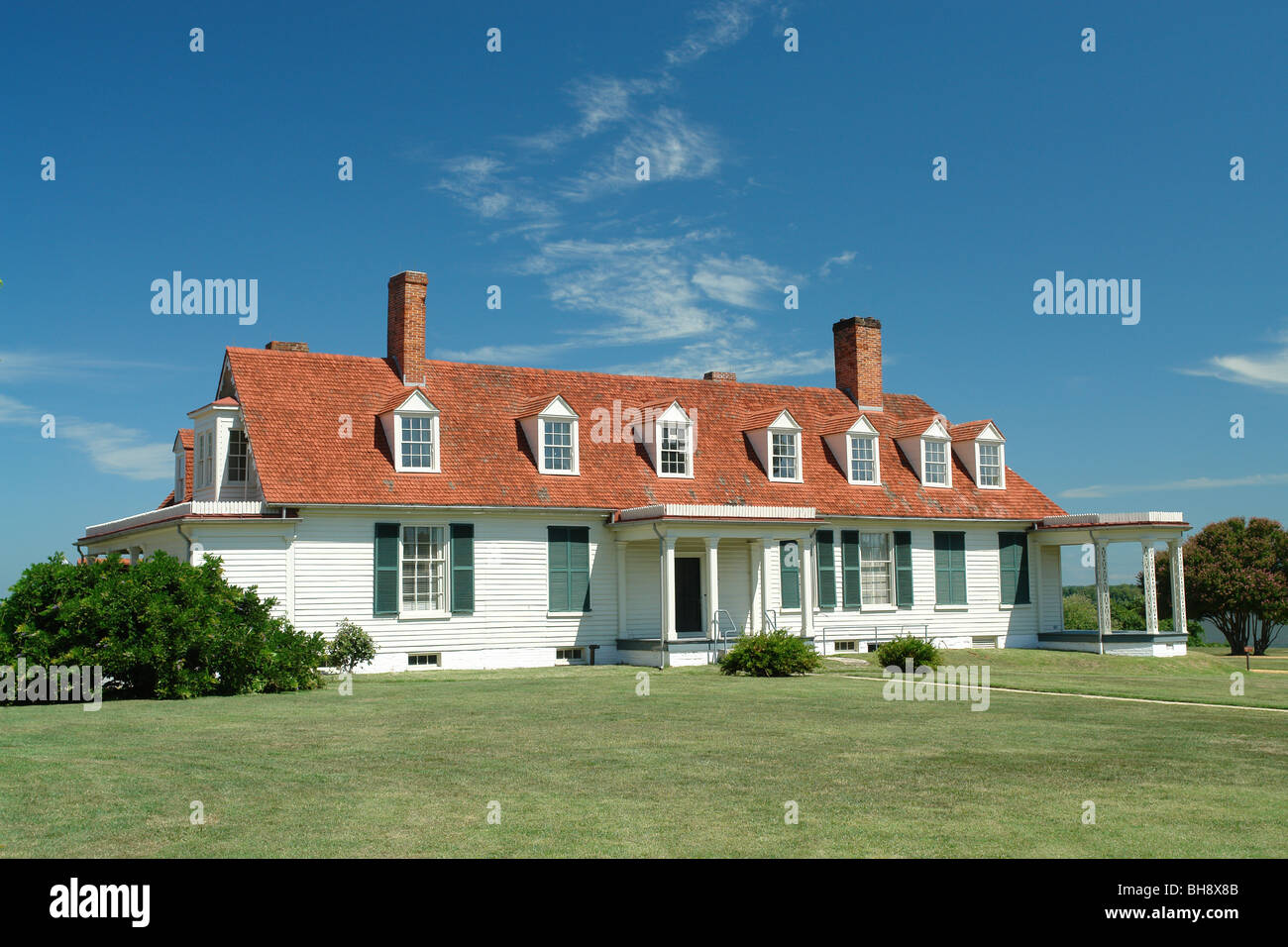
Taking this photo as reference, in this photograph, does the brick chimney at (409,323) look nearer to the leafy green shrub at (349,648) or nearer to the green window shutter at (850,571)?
the leafy green shrub at (349,648)

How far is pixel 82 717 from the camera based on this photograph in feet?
50.4

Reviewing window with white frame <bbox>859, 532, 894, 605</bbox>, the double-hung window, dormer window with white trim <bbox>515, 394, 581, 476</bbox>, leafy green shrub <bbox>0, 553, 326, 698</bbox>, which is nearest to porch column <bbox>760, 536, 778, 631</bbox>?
window with white frame <bbox>859, 532, 894, 605</bbox>

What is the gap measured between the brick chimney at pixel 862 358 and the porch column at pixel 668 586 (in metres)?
A: 11.0

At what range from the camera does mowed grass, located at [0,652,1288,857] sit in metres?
7.54

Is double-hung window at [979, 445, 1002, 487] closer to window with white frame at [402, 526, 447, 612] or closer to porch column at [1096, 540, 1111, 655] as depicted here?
porch column at [1096, 540, 1111, 655]

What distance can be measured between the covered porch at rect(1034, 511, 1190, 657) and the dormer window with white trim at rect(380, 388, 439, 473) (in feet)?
61.3

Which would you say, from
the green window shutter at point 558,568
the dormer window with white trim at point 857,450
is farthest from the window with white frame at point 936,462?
the green window shutter at point 558,568

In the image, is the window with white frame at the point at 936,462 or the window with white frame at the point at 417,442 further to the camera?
the window with white frame at the point at 936,462

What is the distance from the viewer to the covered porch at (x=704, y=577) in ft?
88.0

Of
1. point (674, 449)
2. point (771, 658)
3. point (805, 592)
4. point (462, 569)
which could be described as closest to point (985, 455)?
point (805, 592)

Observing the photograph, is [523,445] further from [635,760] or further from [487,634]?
[635,760]

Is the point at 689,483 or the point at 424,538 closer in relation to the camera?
the point at 424,538

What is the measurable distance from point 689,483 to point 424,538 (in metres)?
7.61
